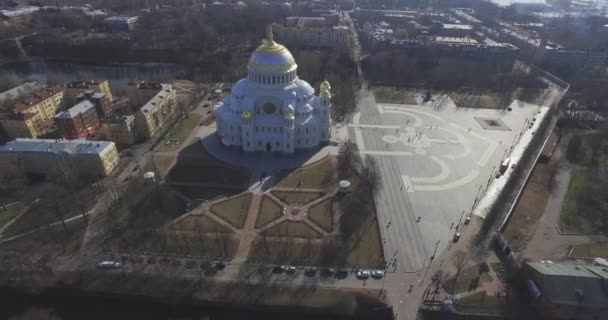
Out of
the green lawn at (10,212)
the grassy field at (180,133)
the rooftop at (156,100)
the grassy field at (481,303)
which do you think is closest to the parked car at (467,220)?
the grassy field at (481,303)

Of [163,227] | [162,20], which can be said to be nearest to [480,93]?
[163,227]

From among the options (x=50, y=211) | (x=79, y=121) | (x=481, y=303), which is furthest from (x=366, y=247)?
(x=79, y=121)

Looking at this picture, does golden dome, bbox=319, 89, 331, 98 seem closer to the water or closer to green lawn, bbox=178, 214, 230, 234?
green lawn, bbox=178, 214, 230, 234

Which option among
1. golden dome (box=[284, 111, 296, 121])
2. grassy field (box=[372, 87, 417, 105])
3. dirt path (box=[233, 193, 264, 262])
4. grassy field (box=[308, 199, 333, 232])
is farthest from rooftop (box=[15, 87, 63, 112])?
grassy field (box=[372, 87, 417, 105])

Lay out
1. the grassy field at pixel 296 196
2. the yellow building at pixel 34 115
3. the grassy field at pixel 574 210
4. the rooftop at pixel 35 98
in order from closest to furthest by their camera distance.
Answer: the grassy field at pixel 574 210 → the grassy field at pixel 296 196 → the yellow building at pixel 34 115 → the rooftop at pixel 35 98

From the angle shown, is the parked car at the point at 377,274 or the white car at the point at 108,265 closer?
the parked car at the point at 377,274

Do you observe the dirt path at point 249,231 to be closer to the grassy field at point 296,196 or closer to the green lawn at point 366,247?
the grassy field at point 296,196
